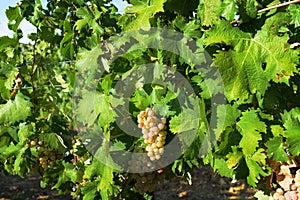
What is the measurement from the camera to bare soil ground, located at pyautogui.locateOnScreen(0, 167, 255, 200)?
7207mm

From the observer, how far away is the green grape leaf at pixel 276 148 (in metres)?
1.60

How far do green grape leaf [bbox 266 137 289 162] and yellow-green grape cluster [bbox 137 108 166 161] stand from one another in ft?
1.34

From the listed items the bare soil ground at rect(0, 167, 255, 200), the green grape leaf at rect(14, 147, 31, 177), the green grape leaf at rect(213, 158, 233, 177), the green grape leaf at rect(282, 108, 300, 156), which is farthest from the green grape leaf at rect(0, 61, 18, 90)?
the bare soil ground at rect(0, 167, 255, 200)

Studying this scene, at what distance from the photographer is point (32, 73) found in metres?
2.33

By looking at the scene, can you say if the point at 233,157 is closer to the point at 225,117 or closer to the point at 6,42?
the point at 225,117

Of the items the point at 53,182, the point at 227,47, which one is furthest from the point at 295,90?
the point at 53,182

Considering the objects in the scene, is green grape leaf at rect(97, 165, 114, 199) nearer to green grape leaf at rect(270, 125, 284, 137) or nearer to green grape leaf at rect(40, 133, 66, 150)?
green grape leaf at rect(40, 133, 66, 150)


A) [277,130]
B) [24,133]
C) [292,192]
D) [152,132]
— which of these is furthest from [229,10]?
[24,133]

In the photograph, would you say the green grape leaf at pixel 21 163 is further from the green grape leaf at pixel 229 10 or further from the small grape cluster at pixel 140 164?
the green grape leaf at pixel 229 10

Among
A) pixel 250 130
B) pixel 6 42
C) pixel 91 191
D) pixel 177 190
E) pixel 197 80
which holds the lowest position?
pixel 177 190

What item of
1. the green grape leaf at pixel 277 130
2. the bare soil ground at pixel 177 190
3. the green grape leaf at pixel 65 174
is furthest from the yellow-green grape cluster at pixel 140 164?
the bare soil ground at pixel 177 190

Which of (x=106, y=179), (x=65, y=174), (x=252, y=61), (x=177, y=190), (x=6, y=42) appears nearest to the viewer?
(x=252, y=61)

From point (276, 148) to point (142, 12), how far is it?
659 mm

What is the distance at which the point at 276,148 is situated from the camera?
1604 millimetres
